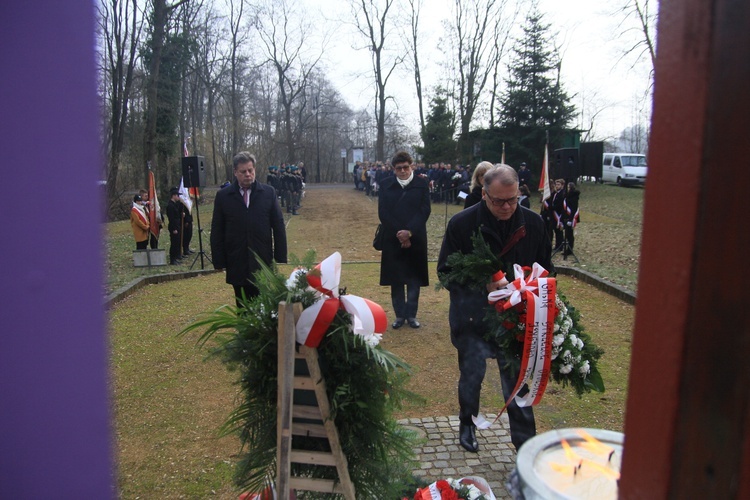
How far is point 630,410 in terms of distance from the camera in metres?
0.59

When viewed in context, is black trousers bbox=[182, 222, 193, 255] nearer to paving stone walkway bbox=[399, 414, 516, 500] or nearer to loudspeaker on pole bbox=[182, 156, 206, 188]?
loudspeaker on pole bbox=[182, 156, 206, 188]

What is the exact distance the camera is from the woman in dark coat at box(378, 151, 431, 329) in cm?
674

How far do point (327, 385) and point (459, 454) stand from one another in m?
1.84

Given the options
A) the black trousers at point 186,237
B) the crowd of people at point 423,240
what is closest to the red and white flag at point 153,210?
the black trousers at point 186,237

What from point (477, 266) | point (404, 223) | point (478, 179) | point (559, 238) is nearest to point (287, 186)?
point (559, 238)

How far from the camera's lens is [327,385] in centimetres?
261

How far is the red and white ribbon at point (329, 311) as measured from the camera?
97.0 inches

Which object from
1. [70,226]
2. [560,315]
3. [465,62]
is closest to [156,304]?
[560,315]

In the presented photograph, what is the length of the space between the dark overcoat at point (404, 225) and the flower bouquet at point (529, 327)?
3.59 metres

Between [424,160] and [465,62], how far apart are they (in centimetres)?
648

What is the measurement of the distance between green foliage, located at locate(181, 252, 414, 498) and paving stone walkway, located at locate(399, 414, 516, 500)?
3.07 ft

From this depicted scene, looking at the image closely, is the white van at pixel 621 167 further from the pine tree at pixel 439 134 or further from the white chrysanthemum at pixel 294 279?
the white chrysanthemum at pixel 294 279

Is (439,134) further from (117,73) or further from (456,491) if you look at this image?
(456,491)

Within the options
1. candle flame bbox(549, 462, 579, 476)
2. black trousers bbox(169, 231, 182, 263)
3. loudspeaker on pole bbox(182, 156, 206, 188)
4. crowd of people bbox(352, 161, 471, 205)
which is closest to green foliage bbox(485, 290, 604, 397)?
candle flame bbox(549, 462, 579, 476)
